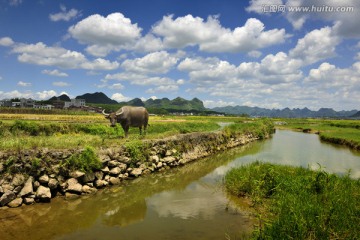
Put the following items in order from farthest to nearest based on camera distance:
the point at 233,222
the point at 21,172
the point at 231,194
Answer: the point at 231,194
the point at 21,172
the point at 233,222

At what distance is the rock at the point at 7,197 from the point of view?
9752 millimetres

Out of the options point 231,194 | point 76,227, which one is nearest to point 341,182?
point 231,194

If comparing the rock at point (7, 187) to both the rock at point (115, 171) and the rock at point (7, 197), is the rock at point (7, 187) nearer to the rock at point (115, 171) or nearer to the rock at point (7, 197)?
the rock at point (7, 197)

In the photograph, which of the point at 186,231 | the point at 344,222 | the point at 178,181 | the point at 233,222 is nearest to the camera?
the point at 344,222

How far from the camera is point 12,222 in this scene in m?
8.70

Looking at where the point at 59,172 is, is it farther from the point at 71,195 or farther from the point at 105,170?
the point at 105,170

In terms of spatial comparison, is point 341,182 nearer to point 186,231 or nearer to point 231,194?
point 231,194

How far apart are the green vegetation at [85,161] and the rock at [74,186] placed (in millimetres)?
582

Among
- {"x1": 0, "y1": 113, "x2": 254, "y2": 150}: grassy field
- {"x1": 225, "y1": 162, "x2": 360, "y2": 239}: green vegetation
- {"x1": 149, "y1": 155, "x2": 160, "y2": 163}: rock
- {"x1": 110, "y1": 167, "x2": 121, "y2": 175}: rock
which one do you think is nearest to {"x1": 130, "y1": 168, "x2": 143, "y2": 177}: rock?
{"x1": 110, "y1": 167, "x2": 121, "y2": 175}: rock

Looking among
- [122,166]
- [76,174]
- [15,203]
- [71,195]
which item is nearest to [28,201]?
[15,203]

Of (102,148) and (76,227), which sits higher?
(102,148)

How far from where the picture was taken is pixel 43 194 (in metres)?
10.5

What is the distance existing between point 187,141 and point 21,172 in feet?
41.6

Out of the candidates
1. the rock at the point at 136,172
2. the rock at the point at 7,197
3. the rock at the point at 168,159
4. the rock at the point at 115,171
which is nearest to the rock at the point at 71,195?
the rock at the point at 7,197
